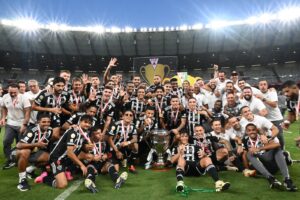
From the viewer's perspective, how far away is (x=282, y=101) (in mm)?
12484

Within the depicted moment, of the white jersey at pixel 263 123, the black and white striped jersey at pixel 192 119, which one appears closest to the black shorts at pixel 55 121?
the black and white striped jersey at pixel 192 119

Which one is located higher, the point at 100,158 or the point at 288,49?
the point at 288,49

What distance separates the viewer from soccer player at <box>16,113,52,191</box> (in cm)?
470

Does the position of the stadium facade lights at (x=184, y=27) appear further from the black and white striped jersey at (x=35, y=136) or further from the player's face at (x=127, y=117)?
the black and white striped jersey at (x=35, y=136)

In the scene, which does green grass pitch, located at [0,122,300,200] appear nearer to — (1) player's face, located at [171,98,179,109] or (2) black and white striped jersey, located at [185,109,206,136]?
(2) black and white striped jersey, located at [185,109,206,136]

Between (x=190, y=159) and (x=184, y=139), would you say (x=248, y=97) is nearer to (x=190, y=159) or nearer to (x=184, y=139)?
(x=184, y=139)

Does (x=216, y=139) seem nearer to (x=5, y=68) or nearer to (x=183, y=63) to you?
(x=183, y=63)

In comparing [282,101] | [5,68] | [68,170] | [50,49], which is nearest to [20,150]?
[68,170]

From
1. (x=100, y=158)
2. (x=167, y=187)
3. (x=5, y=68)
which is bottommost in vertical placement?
(x=167, y=187)

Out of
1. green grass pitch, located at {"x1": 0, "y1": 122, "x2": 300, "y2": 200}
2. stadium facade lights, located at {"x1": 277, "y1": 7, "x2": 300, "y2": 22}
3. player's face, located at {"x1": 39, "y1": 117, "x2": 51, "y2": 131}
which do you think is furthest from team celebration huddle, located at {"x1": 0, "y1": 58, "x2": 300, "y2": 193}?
stadium facade lights, located at {"x1": 277, "y1": 7, "x2": 300, "y2": 22}

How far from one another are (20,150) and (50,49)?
27362mm

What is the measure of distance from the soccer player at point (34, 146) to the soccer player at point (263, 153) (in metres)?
3.50

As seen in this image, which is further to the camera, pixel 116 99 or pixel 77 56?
pixel 77 56

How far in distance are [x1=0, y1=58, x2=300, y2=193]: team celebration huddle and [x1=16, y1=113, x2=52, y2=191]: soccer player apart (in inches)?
0.6
